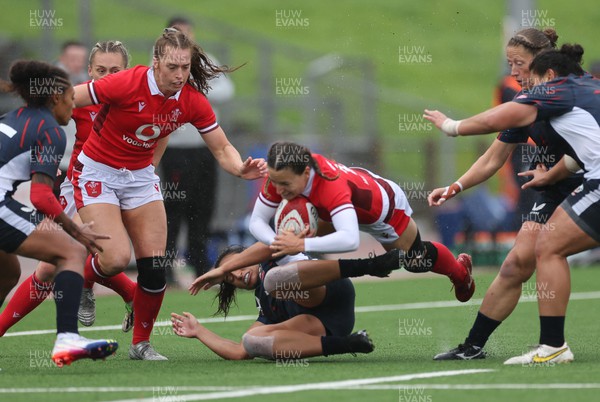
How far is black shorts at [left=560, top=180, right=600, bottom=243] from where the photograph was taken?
7.37m

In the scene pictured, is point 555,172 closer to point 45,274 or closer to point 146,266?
point 146,266

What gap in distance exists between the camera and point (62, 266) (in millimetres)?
7285

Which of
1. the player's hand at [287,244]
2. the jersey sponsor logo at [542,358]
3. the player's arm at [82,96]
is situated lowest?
the jersey sponsor logo at [542,358]

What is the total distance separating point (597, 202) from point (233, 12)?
28.6 m

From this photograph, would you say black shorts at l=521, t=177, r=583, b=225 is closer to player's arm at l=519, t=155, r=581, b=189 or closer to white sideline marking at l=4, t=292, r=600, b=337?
player's arm at l=519, t=155, r=581, b=189

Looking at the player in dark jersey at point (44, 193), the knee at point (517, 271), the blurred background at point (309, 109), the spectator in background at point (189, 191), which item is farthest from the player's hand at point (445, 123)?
the blurred background at point (309, 109)

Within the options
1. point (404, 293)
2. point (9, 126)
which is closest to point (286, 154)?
point (9, 126)

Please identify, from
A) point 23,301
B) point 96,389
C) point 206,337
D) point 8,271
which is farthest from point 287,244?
point 23,301

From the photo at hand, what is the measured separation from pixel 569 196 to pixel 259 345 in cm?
220

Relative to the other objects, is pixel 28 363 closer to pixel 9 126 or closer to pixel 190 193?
pixel 9 126

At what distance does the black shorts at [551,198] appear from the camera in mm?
7918

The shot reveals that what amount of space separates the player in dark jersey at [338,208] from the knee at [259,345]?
0.65 metres

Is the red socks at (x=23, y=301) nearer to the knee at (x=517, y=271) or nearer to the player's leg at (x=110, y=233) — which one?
the player's leg at (x=110, y=233)

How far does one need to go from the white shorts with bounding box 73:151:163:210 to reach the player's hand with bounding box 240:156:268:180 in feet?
2.51
